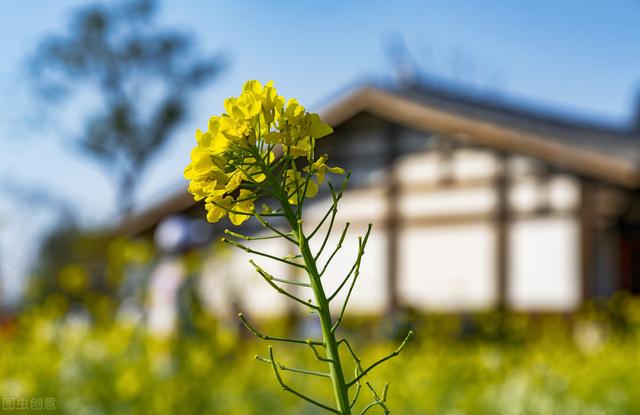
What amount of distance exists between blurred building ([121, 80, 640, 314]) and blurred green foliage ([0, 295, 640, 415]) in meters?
4.75

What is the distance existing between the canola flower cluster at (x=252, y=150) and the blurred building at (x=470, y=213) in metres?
10.5

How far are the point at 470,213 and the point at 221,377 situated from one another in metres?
8.22

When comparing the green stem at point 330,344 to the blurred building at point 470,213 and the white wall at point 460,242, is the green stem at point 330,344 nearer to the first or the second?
the white wall at point 460,242

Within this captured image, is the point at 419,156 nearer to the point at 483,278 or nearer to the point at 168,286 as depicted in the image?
the point at 483,278

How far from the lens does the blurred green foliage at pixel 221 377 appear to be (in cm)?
358

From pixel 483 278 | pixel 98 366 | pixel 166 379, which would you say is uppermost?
pixel 166 379

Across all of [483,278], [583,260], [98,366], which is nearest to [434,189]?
[483,278]

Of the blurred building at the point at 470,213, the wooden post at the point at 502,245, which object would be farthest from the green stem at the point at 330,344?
the wooden post at the point at 502,245

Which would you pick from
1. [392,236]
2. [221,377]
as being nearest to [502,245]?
[392,236]

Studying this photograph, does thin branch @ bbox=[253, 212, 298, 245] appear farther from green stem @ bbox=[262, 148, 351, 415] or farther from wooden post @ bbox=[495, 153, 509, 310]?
wooden post @ bbox=[495, 153, 509, 310]

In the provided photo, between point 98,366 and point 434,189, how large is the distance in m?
8.23

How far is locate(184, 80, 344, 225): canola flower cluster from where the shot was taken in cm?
55

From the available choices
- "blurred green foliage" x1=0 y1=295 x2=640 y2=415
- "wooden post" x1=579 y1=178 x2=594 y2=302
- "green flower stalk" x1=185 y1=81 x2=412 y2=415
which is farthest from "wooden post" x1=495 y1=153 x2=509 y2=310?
"green flower stalk" x1=185 y1=81 x2=412 y2=415

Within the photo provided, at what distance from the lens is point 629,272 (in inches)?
509
